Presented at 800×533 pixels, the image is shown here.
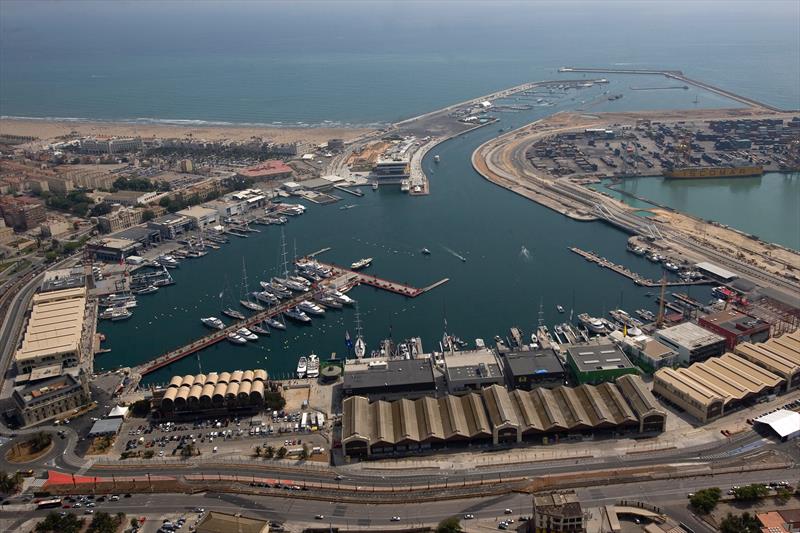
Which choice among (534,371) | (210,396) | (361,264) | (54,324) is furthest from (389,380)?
(54,324)

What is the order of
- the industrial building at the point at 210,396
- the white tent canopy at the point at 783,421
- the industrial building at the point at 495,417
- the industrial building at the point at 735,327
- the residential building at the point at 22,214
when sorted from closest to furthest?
the white tent canopy at the point at 783,421
the industrial building at the point at 495,417
the industrial building at the point at 210,396
the industrial building at the point at 735,327
the residential building at the point at 22,214

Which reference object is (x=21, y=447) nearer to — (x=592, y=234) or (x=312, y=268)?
(x=312, y=268)

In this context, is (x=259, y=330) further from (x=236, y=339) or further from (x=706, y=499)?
(x=706, y=499)

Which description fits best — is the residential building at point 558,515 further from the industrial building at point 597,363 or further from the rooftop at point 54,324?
the rooftop at point 54,324

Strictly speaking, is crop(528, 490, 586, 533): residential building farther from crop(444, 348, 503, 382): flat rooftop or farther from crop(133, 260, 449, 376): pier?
crop(133, 260, 449, 376): pier

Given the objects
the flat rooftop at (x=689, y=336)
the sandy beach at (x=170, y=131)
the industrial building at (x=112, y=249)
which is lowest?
the flat rooftop at (x=689, y=336)

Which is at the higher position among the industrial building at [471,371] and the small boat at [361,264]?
the small boat at [361,264]

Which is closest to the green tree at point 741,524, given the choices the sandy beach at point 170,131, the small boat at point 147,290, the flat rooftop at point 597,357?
the flat rooftop at point 597,357

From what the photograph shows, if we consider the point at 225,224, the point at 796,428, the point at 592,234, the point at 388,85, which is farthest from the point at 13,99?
the point at 796,428
